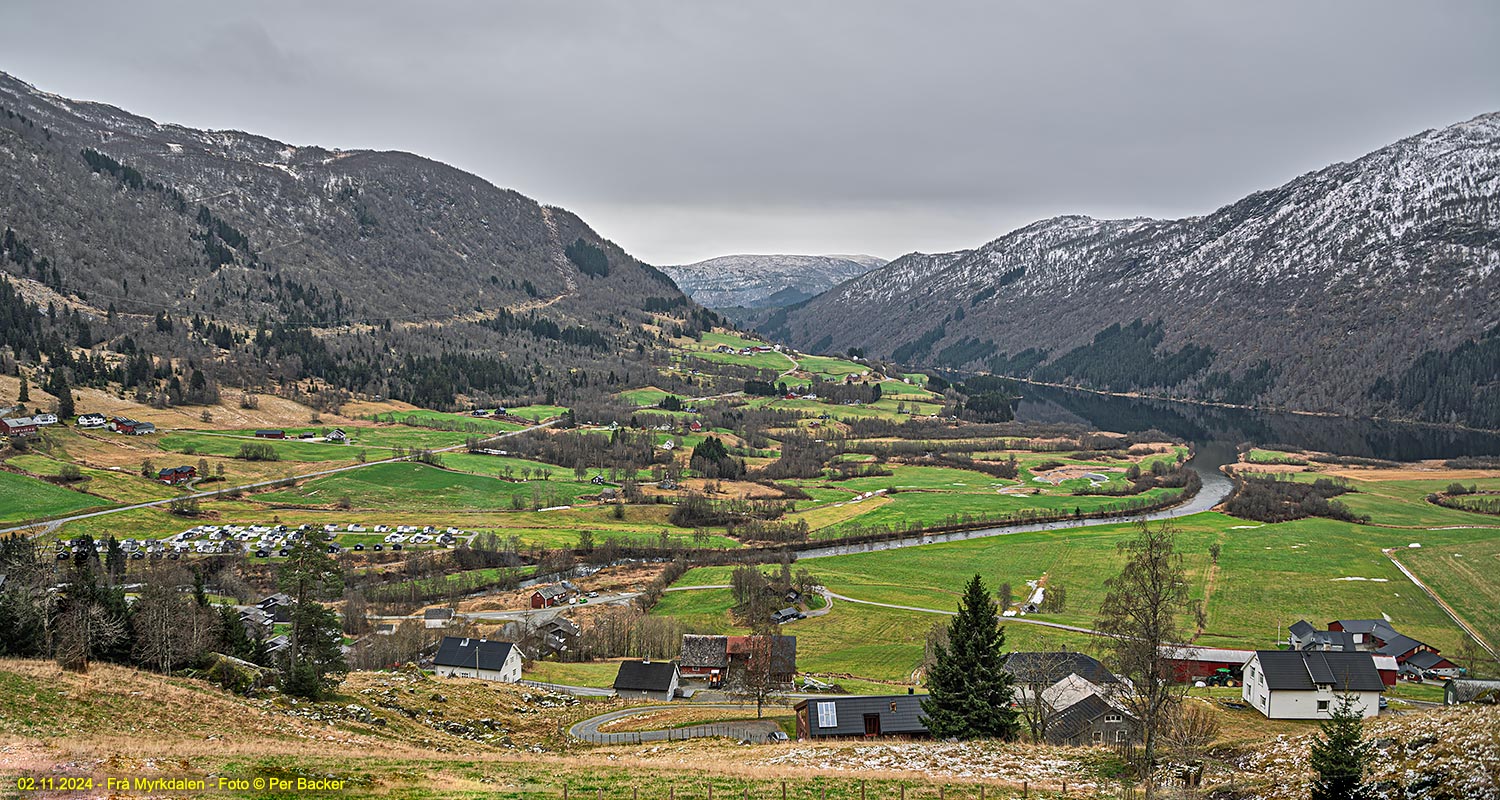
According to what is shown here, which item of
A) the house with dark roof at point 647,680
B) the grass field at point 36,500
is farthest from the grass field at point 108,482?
the house with dark roof at point 647,680

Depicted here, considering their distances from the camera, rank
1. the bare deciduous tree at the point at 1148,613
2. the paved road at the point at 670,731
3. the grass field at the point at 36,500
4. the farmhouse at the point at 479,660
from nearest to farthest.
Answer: the bare deciduous tree at the point at 1148,613 → the paved road at the point at 670,731 → the farmhouse at the point at 479,660 → the grass field at the point at 36,500

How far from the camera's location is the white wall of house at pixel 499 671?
2291 inches

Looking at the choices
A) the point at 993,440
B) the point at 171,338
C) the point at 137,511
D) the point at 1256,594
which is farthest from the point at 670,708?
the point at 171,338

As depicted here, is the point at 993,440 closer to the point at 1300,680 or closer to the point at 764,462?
the point at 764,462

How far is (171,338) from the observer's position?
199750mm

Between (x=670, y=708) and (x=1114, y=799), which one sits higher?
(x=1114, y=799)

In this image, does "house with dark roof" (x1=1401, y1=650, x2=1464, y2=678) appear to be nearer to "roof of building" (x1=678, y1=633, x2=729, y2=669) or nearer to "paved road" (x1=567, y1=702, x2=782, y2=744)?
"paved road" (x1=567, y1=702, x2=782, y2=744)

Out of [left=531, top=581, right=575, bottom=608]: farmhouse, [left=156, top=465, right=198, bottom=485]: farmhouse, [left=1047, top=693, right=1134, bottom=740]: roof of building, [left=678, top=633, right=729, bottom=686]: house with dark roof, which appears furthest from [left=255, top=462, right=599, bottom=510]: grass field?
[left=1047, top=693, right=1134, bottom=740]: roof of building

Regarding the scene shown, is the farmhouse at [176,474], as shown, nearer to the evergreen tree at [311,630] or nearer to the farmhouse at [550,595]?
the farmhouse at [550,595]

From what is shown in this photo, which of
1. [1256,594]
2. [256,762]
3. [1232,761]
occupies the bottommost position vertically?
[1256,594]

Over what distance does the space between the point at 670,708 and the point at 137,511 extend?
91316 mm

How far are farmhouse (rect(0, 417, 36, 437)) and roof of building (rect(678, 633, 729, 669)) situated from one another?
111281 millimetres

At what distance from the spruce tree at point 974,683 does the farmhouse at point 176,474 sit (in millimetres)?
122391

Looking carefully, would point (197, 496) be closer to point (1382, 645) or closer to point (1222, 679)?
point (1222, 679)
